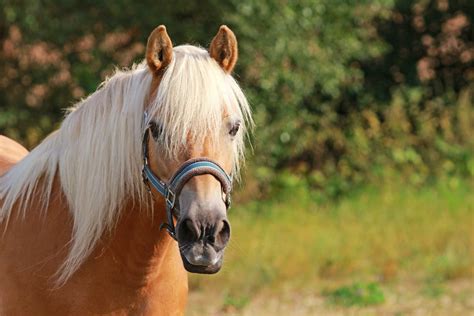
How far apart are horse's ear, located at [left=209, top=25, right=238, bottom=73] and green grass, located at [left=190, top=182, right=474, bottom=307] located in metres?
3.89

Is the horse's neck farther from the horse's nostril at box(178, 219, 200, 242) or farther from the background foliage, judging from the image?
the background foliage

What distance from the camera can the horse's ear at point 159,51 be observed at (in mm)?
3703

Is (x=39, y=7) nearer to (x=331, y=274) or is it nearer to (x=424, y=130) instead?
(x=331, y=274)

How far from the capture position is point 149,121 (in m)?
3.66

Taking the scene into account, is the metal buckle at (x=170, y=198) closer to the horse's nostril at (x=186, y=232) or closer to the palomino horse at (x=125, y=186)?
the palomino horse at (x=125, y=186)

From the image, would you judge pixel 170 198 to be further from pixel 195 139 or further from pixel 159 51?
pixel 159 51

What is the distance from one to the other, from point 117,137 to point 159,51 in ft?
1.11

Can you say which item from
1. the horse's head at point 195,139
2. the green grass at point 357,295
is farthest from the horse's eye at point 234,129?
the green grass at point 357,295

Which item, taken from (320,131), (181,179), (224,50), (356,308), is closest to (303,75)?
(320,131)

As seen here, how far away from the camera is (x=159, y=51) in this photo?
12.3 ft

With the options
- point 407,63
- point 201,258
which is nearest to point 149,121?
point 201,258

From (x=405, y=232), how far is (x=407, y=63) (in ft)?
11.0

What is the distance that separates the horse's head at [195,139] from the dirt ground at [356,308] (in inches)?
144

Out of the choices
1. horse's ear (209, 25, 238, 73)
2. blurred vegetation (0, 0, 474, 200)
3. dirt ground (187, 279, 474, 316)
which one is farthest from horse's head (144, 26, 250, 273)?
blurred vegetation (0, 0, 474, 200)
